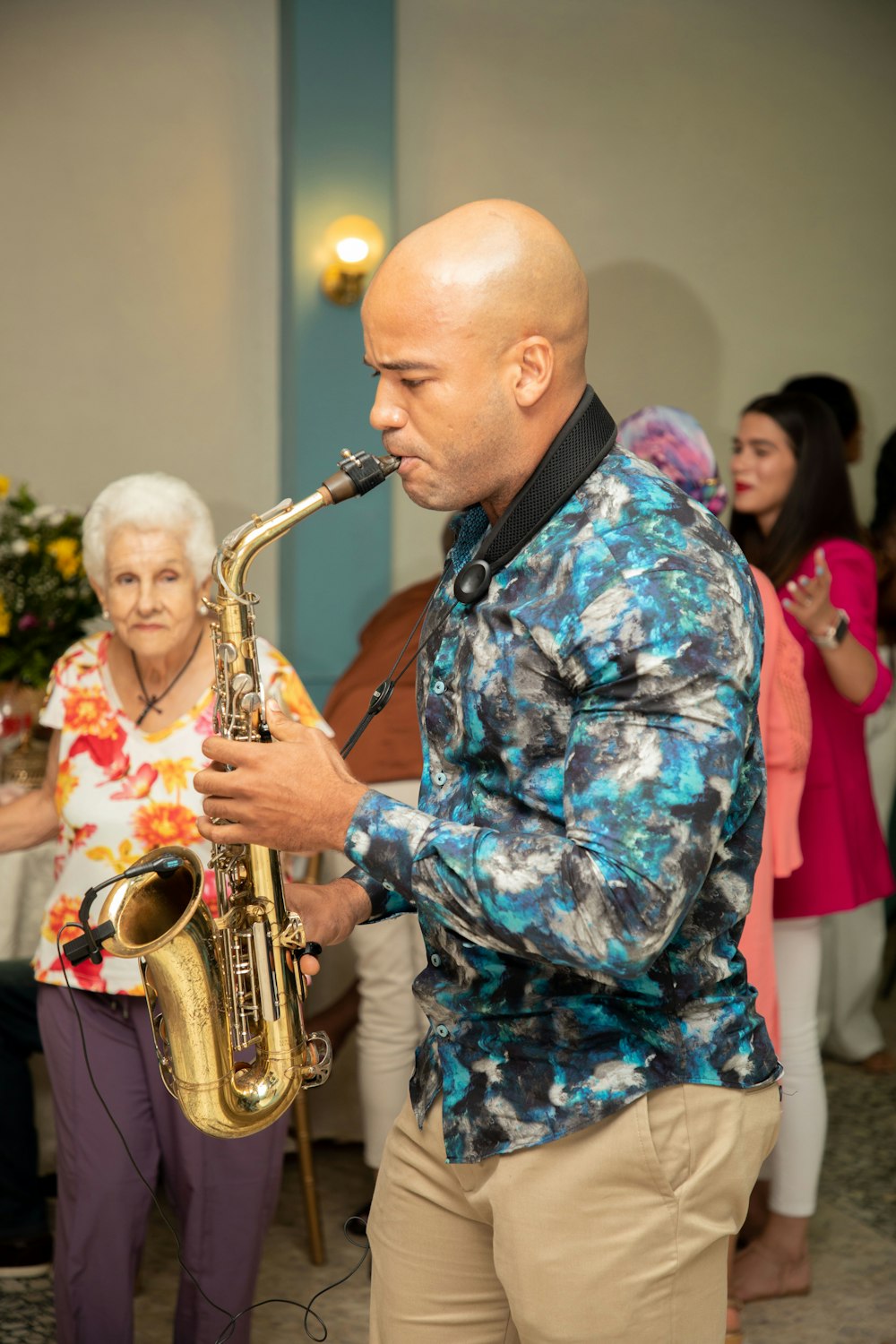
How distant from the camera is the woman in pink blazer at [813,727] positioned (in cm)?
288

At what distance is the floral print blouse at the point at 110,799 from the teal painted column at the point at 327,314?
1997 mm

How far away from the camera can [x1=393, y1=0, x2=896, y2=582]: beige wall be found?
15.4ft

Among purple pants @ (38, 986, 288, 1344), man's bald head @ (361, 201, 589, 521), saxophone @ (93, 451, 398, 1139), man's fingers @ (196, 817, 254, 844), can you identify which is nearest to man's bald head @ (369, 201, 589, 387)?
man's bald head @ (361, 201, 589, 521)

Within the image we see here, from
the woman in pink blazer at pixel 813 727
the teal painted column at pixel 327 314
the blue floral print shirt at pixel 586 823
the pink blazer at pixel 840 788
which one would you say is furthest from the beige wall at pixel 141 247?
the blue floral print shirt at pixel 586 823

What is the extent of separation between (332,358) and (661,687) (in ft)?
11.2

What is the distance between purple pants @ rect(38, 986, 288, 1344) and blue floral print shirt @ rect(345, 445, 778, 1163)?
36.9 inches

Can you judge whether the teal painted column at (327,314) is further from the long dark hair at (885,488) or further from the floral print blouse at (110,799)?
the floral print blouse at (110,799)

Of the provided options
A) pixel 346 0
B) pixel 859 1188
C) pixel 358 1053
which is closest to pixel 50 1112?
pixel 358 1053

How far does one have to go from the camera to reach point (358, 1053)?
3.15m

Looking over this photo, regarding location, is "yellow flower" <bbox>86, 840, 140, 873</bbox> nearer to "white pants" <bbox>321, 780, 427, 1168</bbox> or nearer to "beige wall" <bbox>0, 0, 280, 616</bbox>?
"white pants" <bbox>321, 780, 427, 1168</bbox>

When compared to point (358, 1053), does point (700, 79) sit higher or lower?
higher

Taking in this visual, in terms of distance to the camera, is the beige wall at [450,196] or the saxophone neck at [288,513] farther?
the beige wall at [450,196]

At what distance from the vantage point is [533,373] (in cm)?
137

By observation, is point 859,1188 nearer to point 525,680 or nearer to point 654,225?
point 525,680
